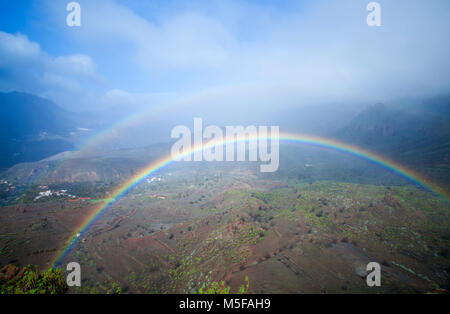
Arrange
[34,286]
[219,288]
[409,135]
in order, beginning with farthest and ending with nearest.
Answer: [409,135] < [219,288] < [34,286]

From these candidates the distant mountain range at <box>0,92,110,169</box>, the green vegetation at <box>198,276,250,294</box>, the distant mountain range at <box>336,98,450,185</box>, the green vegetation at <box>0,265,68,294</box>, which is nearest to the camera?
the green vegetation at <box>0,265,68,294</box>

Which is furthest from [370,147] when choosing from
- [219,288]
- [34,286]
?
[34,286]

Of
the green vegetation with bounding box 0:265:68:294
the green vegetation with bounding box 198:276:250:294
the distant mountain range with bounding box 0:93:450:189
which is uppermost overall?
the distant mountain range with bounding box 0:93:450:189

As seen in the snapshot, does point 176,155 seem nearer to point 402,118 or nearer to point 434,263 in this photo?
point 434,263

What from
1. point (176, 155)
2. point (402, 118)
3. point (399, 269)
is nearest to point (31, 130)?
point (176, 155)

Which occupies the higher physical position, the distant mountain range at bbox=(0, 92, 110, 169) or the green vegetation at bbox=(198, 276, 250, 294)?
the distant mountain range at bbox=(0, 92, 110, 169)

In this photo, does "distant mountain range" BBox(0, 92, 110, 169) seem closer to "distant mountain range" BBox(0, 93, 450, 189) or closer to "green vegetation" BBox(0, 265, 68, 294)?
"distant mountain range" BBox(0, 93, 450, 189)

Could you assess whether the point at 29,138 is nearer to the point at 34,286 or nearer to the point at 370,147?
the point at 34,286

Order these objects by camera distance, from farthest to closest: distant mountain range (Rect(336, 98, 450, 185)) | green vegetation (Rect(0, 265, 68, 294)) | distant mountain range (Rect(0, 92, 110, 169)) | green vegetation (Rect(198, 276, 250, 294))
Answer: distant mountain range (Rect(0, 92, 110, 169)) → distant mountain range (Rect(336, 98, 450, 185)) → green vegetation (Rect(198, 276, 250, 294)) → green vegetation (Rect(0, 265, 68, 294))

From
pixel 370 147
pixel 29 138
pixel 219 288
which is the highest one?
pixel 29 138

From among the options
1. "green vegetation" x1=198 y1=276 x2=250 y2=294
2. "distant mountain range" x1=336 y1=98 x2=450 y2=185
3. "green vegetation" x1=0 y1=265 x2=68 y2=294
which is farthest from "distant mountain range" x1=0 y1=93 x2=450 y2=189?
"green vegetation" x1=0 y1=265 x2=68 y2=294

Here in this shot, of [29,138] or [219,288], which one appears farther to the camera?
[29,138]
